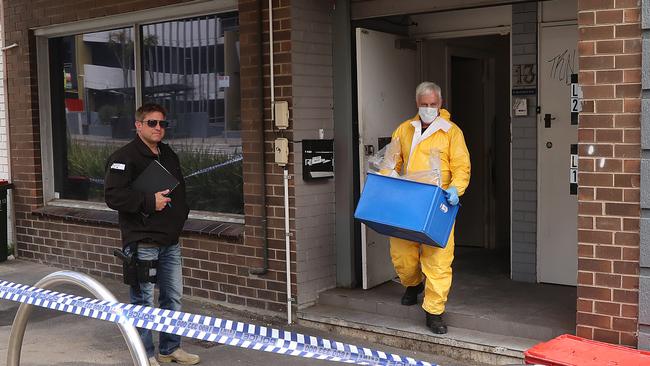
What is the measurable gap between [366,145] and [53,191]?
430cm

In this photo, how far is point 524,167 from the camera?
21.0 feet

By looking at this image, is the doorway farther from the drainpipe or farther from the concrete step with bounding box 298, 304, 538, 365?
the drainpipe

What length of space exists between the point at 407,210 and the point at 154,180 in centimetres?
166

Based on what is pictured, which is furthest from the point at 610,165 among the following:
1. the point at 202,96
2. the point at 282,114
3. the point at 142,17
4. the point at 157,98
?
the point at 142,17

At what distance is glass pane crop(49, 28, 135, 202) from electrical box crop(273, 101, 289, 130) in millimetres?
2436

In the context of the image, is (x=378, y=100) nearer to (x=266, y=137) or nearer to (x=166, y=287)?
(x=266, y=137)

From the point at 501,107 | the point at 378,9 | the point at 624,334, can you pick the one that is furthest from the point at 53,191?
the point at 624,334

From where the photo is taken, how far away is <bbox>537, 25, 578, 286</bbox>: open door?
6180mm

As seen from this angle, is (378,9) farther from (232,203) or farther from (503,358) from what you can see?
(503,358)

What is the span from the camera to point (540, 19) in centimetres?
618

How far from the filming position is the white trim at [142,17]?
22.7 ft

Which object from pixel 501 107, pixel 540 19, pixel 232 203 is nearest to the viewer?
pixel 540 19

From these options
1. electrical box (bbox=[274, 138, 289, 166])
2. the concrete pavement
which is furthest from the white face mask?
the concrete pavement

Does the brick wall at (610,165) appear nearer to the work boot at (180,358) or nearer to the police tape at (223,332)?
the police tape at (223,332)
